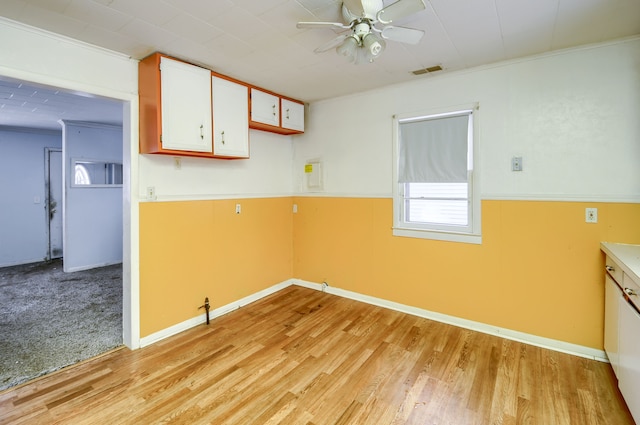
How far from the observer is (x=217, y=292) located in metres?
3.40

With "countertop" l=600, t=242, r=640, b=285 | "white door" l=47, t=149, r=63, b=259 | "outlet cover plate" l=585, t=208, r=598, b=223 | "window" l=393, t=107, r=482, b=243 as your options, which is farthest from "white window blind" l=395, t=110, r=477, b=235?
"white door" l=47, t=149, r=63, b=259

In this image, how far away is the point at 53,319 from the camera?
3.28 metres

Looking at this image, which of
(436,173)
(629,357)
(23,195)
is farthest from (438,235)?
(23,195)

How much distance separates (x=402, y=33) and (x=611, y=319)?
249 centimetres

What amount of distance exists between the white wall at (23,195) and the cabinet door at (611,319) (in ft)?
26.6

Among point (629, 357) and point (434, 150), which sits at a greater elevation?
point (434, 150)

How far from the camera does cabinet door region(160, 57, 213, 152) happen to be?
2579 millimetres

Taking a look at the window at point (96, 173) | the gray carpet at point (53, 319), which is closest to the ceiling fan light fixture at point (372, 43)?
the gray carpet at point (53, 319)

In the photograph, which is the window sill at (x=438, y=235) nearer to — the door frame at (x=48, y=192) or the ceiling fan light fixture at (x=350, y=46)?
the ceiling fan light fixture at (x=350, y=46)

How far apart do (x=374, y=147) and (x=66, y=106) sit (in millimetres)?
4083

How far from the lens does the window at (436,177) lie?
3.02 metres

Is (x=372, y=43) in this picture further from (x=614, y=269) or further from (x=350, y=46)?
(x=614, y=269)

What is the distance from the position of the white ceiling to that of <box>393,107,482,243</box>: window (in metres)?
0.57

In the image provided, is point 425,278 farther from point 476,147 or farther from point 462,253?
point 476,147
